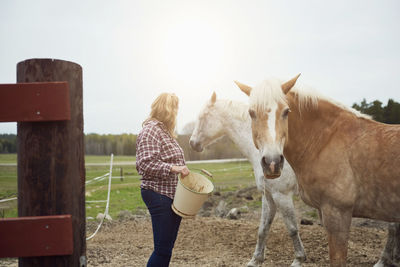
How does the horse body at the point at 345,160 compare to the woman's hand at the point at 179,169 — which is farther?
the horse body at the point at 345,160

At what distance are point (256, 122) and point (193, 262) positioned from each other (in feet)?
9.50

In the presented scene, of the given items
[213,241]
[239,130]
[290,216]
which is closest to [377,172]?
[290,216]

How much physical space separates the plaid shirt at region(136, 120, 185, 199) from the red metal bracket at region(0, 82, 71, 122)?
1.23m

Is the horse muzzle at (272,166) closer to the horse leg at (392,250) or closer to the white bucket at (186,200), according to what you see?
the white bucket at (186,200)

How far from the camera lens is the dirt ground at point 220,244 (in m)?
4.71

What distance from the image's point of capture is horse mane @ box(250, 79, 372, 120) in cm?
279

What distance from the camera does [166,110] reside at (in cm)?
287

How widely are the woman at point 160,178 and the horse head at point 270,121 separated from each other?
2.39 feet

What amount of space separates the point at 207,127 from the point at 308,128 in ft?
7.60

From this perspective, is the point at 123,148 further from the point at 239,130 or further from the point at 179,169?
the point at 179,169

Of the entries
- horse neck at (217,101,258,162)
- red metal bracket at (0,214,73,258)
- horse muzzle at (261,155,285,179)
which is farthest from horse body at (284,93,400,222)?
red metal bracket at (0,214,73,258)

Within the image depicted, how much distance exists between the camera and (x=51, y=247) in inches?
57.1

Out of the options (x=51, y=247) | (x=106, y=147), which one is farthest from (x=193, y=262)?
(x=106, y=147)

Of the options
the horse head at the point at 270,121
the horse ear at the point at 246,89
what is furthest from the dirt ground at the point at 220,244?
the horse ear at the point at 246,89
